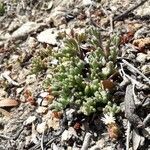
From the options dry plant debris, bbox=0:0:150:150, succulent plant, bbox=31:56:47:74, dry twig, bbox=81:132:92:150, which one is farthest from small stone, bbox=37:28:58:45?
dry twig, bbox=81:132:92:150

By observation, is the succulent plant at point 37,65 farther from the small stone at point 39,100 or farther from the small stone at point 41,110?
the small stone at point 41,110

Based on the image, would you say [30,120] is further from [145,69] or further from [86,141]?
[145,69]

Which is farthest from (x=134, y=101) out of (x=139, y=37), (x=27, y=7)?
(x=27, y=7)

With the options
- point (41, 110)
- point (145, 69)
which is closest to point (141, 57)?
point (145, 69)

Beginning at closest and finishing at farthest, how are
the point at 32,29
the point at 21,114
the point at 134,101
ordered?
the point at 134,101
the point at 21,114
the point at 32,29

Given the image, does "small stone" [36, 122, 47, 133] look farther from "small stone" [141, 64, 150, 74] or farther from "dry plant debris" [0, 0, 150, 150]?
"small stone" [141, 64, 150, 74]

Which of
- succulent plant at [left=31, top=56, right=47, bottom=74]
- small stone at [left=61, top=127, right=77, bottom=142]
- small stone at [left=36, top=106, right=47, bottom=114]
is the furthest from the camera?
succulent plant at [left=31, top=56, right=47, bottom=74]

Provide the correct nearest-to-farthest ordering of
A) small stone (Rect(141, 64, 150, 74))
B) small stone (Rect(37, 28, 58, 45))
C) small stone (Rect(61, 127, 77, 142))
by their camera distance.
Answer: small stone (Rect(61, 127, 77, 142)), small stone (Rect(141, 64, 150, 74)), small stone (Rect(37, 28, 58, 45))

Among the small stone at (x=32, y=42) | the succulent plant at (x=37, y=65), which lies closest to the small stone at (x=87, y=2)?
the small stone at (x=32, y=42)

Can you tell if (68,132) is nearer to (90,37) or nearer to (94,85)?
(94,85)
